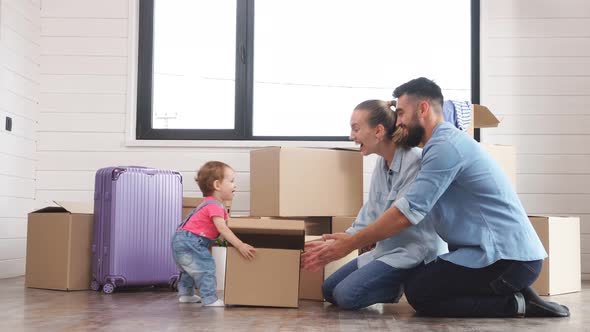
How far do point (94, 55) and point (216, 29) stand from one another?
0.75 meters

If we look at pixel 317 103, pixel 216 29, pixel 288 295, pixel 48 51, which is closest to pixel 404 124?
pixel 288 295

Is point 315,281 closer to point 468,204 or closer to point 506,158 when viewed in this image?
point 468,204

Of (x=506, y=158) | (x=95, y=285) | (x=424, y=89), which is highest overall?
(x=424, y=89)

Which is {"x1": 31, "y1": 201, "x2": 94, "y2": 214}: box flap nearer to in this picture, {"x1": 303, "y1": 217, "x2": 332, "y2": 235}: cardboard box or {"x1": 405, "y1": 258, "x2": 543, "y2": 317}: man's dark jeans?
{"x1": 303, "y1": 217, "x2": 332, "y2": 235}: cardboard box

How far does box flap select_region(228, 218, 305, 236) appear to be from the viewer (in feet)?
9.21

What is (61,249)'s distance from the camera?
3596 millimetres

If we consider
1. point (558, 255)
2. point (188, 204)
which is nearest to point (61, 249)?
point (188, 204)

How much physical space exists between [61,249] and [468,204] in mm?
1993

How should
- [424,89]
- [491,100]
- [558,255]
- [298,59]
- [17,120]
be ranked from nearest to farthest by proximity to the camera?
[424,89] → [558,255] → [17,120] → [491,100] → [298,59]

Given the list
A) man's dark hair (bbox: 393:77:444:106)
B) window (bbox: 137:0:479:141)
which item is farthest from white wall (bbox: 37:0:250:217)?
man's dark hair (bbox: 393:77:444:106)

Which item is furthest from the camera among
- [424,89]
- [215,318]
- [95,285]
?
[95,285]

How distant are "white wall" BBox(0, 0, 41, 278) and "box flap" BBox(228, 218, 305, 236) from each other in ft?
5.55

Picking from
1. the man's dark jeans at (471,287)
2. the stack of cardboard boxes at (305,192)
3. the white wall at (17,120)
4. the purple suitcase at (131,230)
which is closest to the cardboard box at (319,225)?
the stack of cardboard boxes at (305,192)

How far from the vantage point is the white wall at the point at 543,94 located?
452cm
